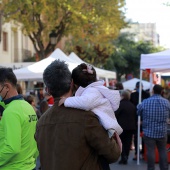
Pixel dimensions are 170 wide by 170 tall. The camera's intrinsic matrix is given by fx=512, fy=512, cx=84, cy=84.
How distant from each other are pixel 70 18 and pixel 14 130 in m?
20.8

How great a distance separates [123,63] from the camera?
161 ft

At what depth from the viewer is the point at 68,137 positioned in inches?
139

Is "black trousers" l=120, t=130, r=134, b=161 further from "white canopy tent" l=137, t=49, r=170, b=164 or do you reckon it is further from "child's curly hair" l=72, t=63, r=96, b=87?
"child's curly hair" l=72, t=63, r=96, b=87

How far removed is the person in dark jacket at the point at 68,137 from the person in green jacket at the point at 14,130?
41cm

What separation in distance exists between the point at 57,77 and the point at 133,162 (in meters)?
9.17

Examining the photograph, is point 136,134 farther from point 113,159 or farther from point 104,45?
point 104,45

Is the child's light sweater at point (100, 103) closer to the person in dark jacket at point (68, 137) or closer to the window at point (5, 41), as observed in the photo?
the person in dark jacket at point (68, 137)

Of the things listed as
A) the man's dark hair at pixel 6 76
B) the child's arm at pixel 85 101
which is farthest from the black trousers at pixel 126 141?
the child's arm at pixel 85 101

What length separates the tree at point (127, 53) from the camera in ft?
162

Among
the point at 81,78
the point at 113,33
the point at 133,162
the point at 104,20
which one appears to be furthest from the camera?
the point at 113,33

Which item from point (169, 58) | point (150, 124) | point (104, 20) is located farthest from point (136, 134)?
point (104, 20)

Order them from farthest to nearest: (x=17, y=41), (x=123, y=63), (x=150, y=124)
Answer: (x=123, y=63) < (x=17, y=41) < (x=150, y=124)

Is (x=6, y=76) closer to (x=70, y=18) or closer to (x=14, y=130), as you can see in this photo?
(x=14, y=130)

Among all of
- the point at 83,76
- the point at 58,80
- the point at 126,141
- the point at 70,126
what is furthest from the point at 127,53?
the point at 70,126
